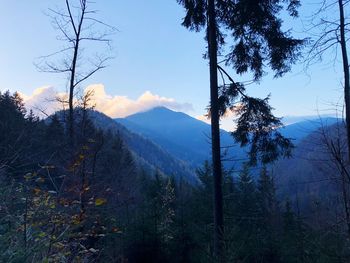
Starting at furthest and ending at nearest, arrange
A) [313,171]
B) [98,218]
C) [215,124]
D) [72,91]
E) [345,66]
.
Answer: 1. [313,171]
2. [72,91]
3. [215,124]
4. [98,218]
5. [345,66]

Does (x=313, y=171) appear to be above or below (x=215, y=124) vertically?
below

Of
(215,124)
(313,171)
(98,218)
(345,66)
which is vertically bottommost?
(98,218)

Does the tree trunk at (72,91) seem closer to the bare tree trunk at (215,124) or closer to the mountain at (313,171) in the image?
the bare tree trunk at (215,124)

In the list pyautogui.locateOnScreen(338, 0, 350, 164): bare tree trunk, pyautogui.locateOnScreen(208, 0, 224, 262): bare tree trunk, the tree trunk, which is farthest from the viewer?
the tree trunk

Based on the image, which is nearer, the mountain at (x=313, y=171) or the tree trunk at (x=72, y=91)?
the mountain at (x=313, y=171)

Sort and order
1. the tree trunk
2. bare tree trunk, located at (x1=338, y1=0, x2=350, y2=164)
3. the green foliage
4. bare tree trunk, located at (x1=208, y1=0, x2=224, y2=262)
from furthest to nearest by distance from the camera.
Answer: the tree trunk < bare tree trunk, located at (x1=208, y1=0, x2=224, y2=262) < bare tree trunk, located at (x1=338, y1=0, x2=350, y2=164) < the green foliage

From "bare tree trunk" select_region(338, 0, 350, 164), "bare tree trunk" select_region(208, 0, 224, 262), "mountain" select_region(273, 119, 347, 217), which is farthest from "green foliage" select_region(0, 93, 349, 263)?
"bare tree trunk" select_region(338, 0, 350, 164)

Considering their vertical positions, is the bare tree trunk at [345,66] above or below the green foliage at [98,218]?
above

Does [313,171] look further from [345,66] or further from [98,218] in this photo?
[98,218]

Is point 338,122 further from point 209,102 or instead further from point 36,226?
point 36,226

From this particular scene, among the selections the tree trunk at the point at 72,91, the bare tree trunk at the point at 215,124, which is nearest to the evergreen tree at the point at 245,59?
the bare tree trunk at the point at 215,124

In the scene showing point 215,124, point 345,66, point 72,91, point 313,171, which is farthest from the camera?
point 313,171

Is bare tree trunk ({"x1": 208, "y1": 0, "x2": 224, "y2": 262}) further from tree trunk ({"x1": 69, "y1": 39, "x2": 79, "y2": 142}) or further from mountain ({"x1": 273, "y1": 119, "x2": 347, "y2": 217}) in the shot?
tree trunk ({"x1": 69, "y1": 39, "x2": 79, "y2": 142})

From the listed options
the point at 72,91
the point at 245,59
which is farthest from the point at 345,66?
the point at 72,91
